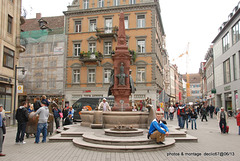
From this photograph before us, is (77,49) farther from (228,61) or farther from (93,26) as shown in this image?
(228,61)

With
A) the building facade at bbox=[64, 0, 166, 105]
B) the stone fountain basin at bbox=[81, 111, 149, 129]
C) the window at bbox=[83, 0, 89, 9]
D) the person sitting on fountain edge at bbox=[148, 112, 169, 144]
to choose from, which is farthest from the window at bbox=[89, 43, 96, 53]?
the person sitting on fountain edge at bbox=[148, 112, 169, 144]

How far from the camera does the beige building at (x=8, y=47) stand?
20.6m

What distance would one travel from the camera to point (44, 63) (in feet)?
121

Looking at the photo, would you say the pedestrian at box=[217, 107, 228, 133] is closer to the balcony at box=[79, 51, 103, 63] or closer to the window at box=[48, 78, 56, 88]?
the balcony at box=[79, 51, 103, 63]

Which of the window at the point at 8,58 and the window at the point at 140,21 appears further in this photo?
the window at the point at 140,21

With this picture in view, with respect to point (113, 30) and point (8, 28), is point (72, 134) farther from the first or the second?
point (113, 30)

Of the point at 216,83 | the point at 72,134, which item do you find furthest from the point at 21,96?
the point at 216,83

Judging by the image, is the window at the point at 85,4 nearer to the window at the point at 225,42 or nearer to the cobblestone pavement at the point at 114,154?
the window at the point at 225,42

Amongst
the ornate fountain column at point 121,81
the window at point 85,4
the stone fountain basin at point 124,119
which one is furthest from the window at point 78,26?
the stone fountain basin at point 124,119

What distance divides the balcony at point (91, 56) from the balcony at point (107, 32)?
2.60 m

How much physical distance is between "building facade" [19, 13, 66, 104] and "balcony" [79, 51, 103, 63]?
3.77m

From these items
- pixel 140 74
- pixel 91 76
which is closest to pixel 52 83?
pixel 91 76

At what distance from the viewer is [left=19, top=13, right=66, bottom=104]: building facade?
36.1 meters

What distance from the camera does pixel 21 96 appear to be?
36969 mm
